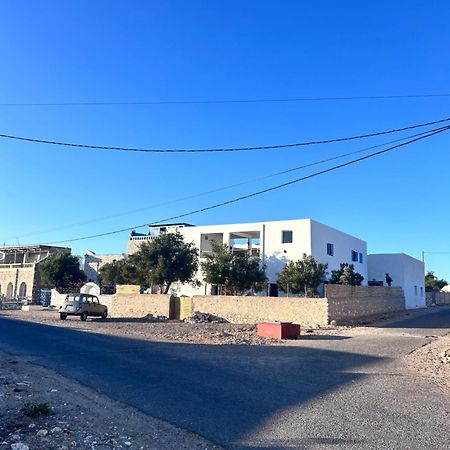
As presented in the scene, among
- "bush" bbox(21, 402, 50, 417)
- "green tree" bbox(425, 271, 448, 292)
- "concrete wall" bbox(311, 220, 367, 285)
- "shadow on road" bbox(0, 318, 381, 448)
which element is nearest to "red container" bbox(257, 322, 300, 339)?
"shadow on road" bbox(0, 318, 381, 448)

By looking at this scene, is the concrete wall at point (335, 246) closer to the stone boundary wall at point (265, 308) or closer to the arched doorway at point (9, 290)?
the stone boundary wall at point (265, 308)

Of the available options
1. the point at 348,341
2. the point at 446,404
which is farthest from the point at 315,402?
the point at 348,341

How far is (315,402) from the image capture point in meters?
8.44

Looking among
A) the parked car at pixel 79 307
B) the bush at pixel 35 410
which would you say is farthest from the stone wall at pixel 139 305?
the bush at pixel 35 410

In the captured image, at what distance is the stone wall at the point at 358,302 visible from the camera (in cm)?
2894

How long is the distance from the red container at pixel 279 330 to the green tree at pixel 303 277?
56.0ft

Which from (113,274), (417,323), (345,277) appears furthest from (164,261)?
(417,323)

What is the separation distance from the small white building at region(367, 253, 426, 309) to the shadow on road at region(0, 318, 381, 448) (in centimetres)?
4383

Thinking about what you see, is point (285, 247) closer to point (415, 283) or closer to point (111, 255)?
point (415, 283)

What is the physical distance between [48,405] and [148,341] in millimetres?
12521

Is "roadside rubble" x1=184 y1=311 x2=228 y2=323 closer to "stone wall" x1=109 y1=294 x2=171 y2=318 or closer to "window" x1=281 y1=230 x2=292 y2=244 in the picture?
"stone wall" x1=109 y1=294 x2=171 y2=318

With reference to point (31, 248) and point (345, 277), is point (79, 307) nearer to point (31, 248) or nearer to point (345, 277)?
point (345, 277)

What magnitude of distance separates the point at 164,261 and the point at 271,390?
108 feet

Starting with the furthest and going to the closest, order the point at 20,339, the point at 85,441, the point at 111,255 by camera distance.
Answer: the point at 111,255
the point at 20,339
the point at 85,441
